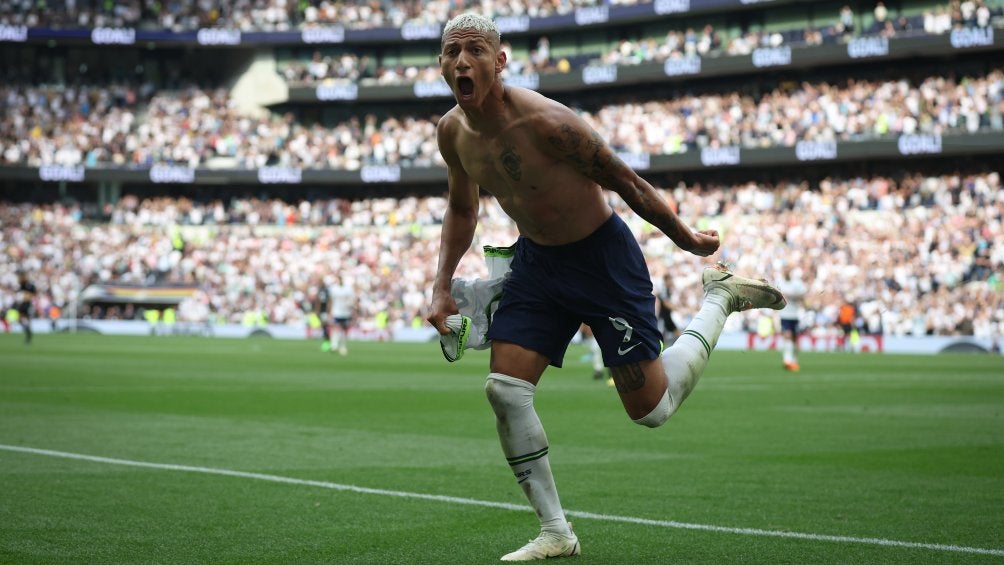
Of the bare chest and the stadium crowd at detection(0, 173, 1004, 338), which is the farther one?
the stadium crowd at detection(0, 173, 1004, 338)

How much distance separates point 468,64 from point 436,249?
49162 millimetres

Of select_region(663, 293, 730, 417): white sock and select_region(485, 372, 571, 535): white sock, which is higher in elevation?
select_region(663, 293, 730, 417): white sock

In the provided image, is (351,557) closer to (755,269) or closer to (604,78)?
(755,269)

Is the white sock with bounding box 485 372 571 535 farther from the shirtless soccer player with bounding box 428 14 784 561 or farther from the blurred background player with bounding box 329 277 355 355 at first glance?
the blurred background player with bounding box 329 277 355 355

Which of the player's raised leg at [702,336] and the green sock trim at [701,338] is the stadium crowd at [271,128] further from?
the green sock trim at [701,338]

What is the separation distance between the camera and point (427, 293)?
164 feet

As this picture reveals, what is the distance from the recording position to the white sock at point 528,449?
5785 mm

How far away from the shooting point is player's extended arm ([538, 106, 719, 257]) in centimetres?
567

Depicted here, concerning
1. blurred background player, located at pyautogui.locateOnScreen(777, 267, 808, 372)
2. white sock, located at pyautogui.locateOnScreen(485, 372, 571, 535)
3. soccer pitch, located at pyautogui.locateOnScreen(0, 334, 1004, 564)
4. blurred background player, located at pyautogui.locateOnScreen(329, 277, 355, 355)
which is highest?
white sock, located at pyautogui.locateOnScreen(485, 372, 571, 535)

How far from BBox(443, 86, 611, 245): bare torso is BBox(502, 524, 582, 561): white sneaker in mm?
1443

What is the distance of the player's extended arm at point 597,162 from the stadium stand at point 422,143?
34.1 meters

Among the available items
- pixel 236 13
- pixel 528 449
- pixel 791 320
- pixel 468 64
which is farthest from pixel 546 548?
pixel 236 13

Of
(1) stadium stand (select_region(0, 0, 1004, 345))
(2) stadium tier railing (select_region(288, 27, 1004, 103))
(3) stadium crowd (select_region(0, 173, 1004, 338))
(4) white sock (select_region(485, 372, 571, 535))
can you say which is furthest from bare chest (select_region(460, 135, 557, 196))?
(2) stadium tier railing (select_region(288, 27, 1004, 103))

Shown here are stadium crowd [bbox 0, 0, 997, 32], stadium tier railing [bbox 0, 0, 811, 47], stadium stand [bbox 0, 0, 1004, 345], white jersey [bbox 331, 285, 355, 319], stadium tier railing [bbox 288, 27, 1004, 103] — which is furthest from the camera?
stadium crowd [bbox 0, 0, 997, 32]
